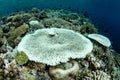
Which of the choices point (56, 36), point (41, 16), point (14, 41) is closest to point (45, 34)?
point (56, 36)

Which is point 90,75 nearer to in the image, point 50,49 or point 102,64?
point 102,64

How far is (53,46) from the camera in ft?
21.2

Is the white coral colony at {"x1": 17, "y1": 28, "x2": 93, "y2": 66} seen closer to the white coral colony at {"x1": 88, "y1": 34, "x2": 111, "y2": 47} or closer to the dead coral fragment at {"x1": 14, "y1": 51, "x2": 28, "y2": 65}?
the dead coral fragment at {"x1": 14, "y1": 51, "x2": 28, "y2": 65}

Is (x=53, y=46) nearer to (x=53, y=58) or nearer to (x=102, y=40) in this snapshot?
(x=53, y=58)

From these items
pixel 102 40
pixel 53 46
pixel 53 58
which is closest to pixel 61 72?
pixel 53 58

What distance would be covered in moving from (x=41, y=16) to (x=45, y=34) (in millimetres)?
3412

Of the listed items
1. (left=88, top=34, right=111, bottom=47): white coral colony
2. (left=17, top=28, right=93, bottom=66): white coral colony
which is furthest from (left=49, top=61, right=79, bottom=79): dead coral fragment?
(left=88, top=34, right=111, bottom=47): white coral colony

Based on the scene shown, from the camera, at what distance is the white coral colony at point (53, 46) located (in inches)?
240

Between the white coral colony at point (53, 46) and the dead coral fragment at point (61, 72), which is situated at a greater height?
the white coral colony at point (53, 46)

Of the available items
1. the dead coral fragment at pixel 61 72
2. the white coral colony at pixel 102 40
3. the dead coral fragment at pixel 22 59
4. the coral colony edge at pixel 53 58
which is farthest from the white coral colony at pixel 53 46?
the white coral colony at pixel 102 40

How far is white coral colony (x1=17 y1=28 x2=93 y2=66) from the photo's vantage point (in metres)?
6.11

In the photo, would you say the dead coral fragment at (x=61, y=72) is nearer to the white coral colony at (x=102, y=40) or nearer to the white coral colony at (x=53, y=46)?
the white coral colony at (x=53, y=46)

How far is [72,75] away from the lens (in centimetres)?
644

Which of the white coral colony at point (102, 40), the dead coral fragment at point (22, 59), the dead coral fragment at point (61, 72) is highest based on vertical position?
the dead coral fragment at point (22, 59)
